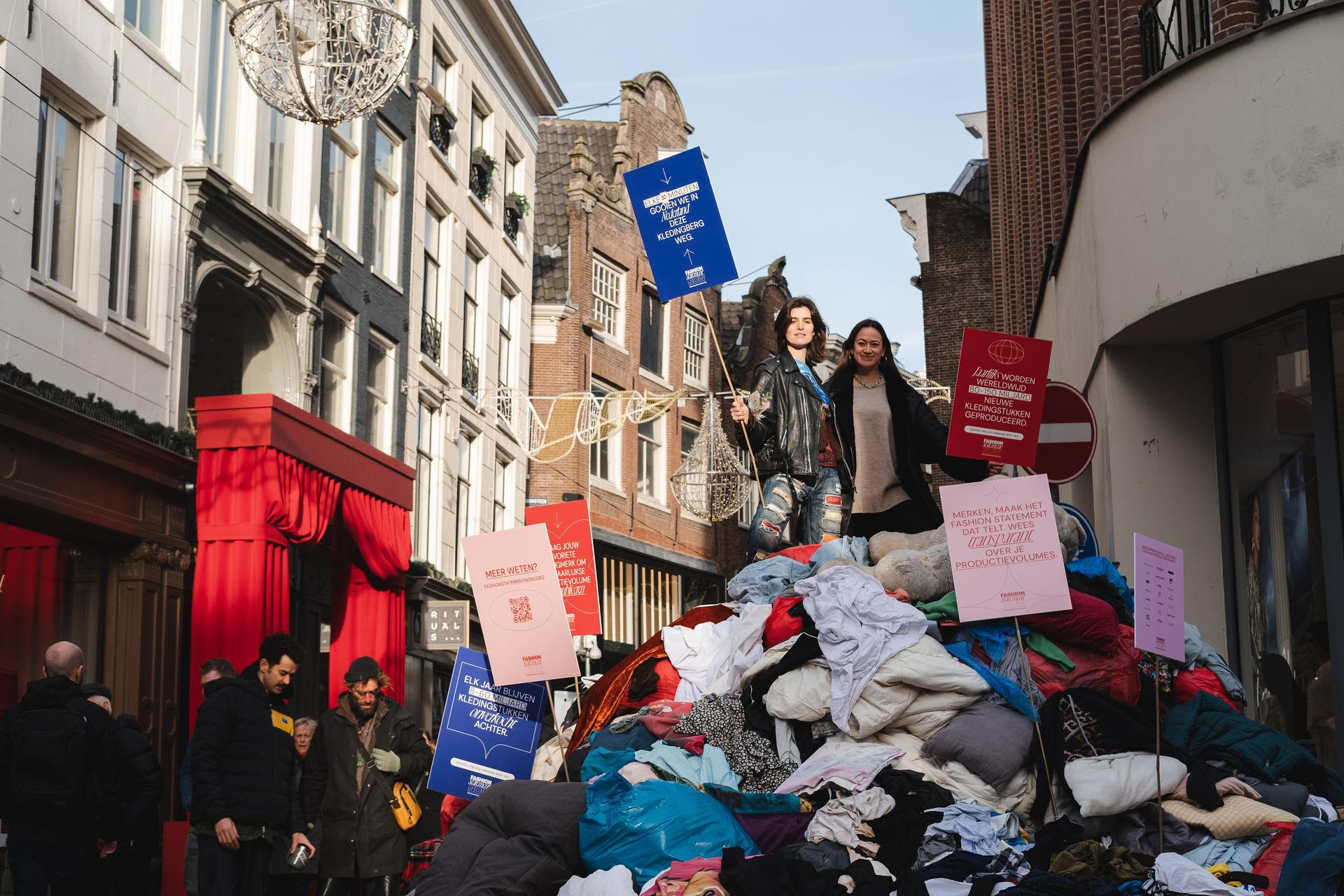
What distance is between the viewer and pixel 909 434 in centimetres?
→ 1009

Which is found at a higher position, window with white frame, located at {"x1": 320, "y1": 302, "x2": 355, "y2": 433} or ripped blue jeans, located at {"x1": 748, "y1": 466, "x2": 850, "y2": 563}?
window with white frame, located at {"x1": 320, "y1": 302, "x2": 355, "y2": 433}

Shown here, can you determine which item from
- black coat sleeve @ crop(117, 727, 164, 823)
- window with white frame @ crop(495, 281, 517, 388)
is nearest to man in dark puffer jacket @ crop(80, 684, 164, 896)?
black coat sleeve @ crop(117, 727, 164, 823)

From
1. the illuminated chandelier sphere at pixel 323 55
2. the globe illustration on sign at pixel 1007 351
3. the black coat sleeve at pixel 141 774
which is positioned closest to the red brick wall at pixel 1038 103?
the globe illustration on sign at pixel 1007 351

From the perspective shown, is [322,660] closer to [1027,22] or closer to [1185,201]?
[1027,22]

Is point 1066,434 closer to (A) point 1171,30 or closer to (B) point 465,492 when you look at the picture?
(A) point 1171,30

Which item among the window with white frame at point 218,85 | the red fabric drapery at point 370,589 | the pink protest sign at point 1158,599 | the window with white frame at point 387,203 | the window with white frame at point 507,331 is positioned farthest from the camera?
the window with white frame at point 507,331

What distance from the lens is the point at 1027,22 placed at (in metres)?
19.4

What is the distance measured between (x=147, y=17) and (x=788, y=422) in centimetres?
1018

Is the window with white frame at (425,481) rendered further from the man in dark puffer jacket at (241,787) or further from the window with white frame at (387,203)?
the man in dark puffer jacket at (241,787)

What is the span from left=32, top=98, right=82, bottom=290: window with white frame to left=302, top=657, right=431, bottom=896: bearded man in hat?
21.3 ft

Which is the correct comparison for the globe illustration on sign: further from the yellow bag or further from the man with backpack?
the man with backpack

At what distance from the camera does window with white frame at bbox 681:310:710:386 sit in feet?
128

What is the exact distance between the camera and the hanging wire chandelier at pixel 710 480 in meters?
32.7

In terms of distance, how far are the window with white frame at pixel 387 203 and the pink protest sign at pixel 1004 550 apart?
16.6 meters
